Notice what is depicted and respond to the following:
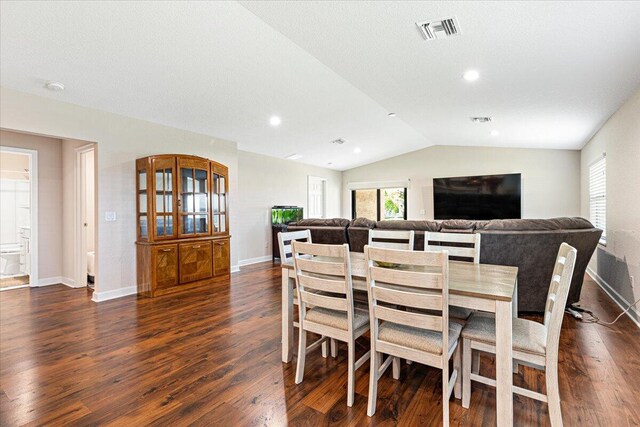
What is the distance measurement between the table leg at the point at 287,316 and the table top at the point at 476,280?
0.13 metres

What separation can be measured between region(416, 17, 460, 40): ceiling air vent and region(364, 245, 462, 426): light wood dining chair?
1.83 meters

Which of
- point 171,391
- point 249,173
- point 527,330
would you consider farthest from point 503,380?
point 249,173

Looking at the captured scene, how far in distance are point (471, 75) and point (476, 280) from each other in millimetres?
2347

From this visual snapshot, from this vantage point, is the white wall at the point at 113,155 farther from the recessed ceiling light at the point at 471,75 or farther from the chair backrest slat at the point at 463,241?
the recessed ceiling light at the point at 471,75

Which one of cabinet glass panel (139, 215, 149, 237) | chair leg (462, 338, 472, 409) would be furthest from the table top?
cabinet glass panel (139, 215, 149, 237)

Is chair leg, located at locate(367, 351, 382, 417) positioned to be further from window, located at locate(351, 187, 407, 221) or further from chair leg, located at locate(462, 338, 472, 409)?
window, located at locate(351, 187, 407, 221)

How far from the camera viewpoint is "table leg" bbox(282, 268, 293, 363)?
7.95 ft

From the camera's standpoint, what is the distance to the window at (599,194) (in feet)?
14.8

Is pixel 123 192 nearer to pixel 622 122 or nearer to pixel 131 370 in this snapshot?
pixel 131 370

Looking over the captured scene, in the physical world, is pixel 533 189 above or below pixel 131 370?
above

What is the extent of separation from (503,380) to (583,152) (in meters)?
6.61

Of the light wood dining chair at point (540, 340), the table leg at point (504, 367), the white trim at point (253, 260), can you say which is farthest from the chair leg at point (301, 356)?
the white trim at point (253, 260)

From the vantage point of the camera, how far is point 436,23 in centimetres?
241

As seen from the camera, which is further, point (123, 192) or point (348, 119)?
point (348, 119)
